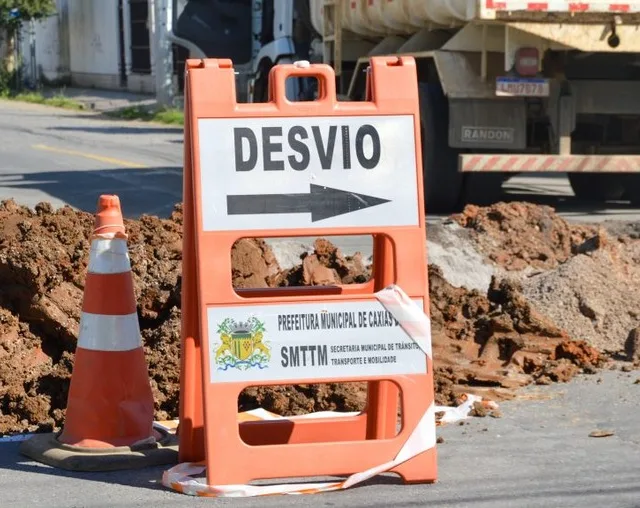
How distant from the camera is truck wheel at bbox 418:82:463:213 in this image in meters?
12.6

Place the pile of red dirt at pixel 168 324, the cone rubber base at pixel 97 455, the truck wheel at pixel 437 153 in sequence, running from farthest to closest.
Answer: the truck wheel at pixel 437 153, the pile of red dirt at pixel 168 324, the cone rubber base at pixel 97 455

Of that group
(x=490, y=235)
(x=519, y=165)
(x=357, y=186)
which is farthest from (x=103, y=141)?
(x=357, y=186)

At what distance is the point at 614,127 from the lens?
13164 millimetres

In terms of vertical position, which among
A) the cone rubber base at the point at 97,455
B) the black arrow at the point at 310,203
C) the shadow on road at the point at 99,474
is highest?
the black arrow at the point at 310,203

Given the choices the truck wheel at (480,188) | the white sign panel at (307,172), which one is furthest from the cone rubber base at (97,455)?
the truck wheel at (480,188)

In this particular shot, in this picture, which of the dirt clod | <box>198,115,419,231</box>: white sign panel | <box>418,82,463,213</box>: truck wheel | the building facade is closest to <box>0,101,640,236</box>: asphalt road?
<box>418,82,463,213</box>: truck wheel

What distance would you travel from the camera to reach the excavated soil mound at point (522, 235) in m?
8.82

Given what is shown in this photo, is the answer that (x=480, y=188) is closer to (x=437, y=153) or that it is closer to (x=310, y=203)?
(x=437, y=153)

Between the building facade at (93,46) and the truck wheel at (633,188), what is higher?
the building facade at (93,46)

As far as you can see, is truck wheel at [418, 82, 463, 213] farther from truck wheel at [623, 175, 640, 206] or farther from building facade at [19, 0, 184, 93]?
building facade at [19, 0, 184, 93]

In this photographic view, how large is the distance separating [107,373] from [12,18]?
3902cm

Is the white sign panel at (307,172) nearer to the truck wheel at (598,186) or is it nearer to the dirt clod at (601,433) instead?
the dirt clod at (601,433)

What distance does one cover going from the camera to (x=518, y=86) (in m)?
11.8

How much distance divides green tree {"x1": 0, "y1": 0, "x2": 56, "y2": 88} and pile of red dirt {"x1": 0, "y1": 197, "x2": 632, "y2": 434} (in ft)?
115
